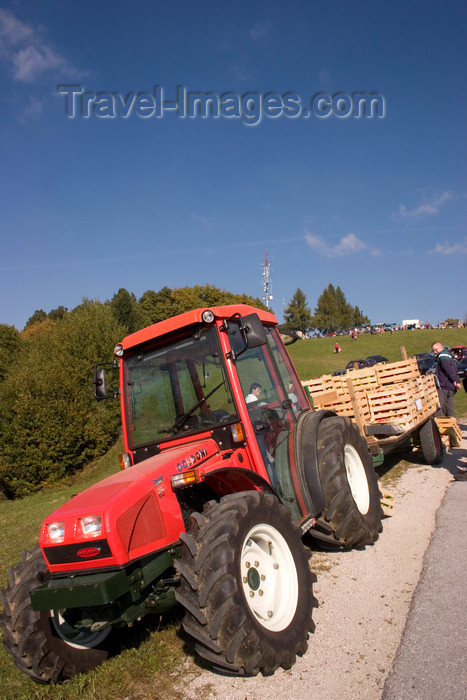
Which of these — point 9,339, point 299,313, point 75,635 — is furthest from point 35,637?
point 299,313

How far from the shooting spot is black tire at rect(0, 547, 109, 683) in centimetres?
331

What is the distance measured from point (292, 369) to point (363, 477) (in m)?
1.42

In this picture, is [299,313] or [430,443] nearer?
[430,443]

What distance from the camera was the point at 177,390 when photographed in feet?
14.8

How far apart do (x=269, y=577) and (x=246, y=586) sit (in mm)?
305

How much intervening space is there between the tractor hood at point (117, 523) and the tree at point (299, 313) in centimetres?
9655

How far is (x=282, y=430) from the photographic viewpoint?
15.5 feet

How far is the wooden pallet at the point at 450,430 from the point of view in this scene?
9.34 m

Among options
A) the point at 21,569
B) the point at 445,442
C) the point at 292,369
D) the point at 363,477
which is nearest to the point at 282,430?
the point at 292,369

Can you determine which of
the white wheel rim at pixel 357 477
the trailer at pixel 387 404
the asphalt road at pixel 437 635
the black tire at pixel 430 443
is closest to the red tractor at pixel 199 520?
the white wheel rim at pixel 357 477

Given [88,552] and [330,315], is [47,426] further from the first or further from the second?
[330,315]

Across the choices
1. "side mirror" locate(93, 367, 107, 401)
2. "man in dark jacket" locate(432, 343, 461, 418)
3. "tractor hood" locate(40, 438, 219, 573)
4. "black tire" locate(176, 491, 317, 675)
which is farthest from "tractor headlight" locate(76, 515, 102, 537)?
"man in dark jacket" locate(432, 343, 461, 418)

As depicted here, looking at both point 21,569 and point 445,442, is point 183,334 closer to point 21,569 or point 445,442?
point 21,569

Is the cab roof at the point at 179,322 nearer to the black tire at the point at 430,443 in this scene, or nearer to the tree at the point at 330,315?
the black tire at the point at 430,443
